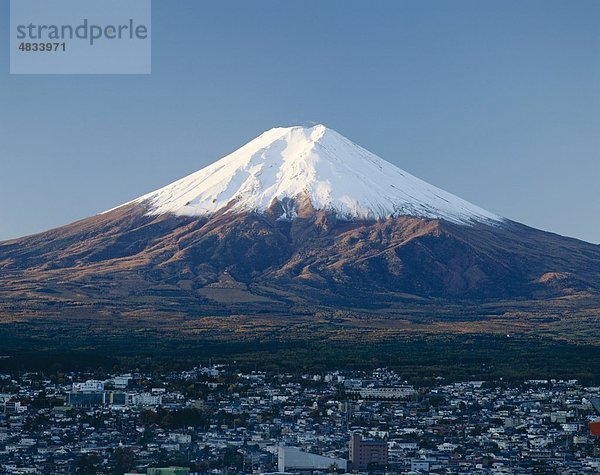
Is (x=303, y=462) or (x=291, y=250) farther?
(x=291, y=250)

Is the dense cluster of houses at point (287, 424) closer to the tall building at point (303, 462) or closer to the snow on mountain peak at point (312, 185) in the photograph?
the tall building at point (303, 462)

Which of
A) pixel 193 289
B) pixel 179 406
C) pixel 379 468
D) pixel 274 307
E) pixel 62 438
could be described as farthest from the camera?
pixel 193 289

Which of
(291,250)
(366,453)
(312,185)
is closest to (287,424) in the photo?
(366,453)

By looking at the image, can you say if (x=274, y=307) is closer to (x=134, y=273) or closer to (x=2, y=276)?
(x=134, y=273)

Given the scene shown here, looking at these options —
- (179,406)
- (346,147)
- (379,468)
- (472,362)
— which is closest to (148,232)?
(346,147)

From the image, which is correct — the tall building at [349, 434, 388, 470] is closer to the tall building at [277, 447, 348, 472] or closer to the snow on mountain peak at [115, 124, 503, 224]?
the tall building at [277, 447, 348, 472]

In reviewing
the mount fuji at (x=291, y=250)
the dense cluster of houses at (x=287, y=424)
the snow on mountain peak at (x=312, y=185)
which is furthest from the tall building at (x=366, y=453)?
the snow on mountain peak at (x=312, y=185)

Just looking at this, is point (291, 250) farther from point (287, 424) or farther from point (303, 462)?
point (303, 462)
